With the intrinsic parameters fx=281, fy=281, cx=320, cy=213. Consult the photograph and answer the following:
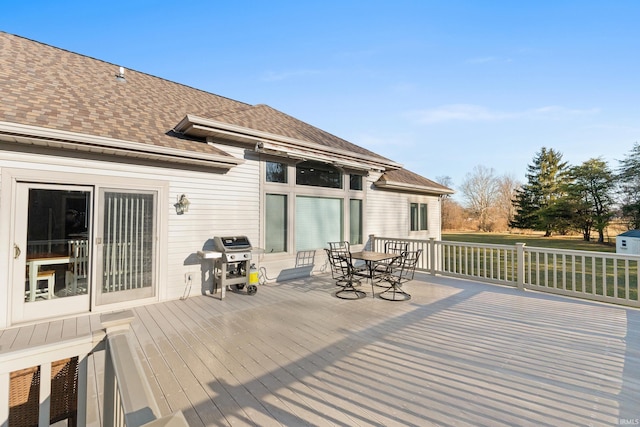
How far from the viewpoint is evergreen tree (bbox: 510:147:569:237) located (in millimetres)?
24675

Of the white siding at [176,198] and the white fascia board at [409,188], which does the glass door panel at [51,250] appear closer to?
the white siding at [176,198]

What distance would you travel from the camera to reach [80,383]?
8.25ft

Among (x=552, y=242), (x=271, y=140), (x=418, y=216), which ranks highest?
(x=271, y=140)

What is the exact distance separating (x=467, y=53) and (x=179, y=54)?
961cm

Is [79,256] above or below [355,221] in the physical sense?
below

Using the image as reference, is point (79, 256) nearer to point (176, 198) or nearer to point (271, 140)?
point (176, 198)

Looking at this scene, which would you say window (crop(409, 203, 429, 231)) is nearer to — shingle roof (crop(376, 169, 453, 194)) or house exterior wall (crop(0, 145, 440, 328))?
shingle roof (crop(376, 169, 453, 194))

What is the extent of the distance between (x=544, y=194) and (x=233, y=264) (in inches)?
1254

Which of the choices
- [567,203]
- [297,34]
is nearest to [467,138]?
[567,203]

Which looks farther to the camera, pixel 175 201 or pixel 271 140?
pixel 271 140

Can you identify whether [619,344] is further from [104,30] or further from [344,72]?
[104,30]

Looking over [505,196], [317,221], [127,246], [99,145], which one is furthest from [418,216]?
[505,196]

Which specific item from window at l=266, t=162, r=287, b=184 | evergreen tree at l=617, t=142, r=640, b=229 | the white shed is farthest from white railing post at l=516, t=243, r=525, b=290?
evergreen tree at l=617, t=142, r=640, b=229

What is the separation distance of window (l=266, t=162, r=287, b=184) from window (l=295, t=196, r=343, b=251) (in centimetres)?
62
